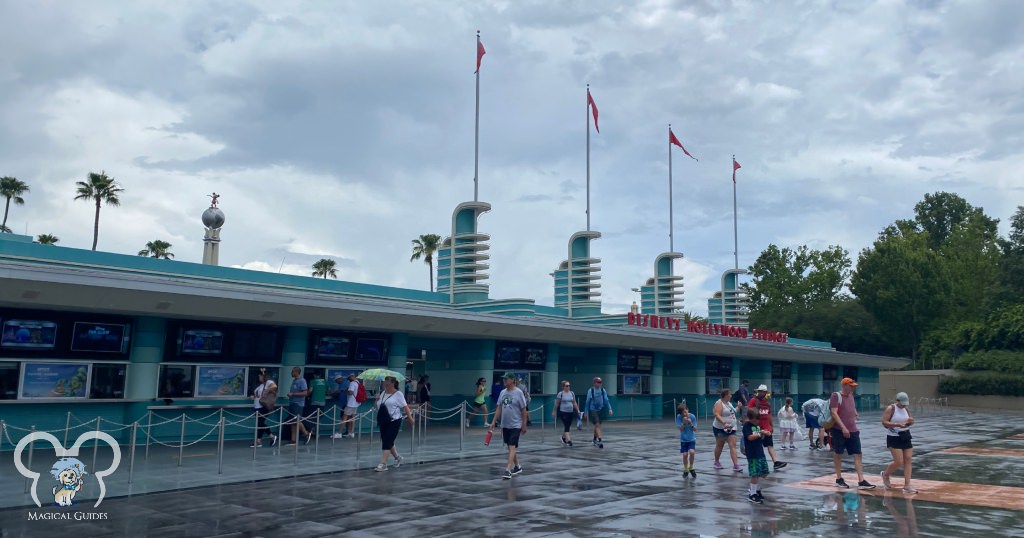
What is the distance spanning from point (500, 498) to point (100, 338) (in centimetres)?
1093

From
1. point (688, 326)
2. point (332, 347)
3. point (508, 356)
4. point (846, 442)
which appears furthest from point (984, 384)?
point (332, 347)

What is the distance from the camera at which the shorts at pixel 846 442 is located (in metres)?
12.8

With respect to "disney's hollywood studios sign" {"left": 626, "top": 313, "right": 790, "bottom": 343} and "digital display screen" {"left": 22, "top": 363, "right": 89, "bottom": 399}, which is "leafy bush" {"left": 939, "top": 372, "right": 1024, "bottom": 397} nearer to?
"disney's hollywood studios sign" {"left": 626, "top": 313, "right": 790, "bottom": 343}

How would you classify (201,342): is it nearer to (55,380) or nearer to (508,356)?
(55,380)

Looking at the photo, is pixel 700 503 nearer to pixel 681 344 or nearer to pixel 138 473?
pixel 138 473

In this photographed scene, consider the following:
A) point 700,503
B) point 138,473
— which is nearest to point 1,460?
point 138,473

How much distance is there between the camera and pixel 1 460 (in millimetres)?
14211

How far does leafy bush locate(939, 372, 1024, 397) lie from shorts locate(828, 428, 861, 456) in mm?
46911

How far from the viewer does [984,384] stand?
5238 centimetres

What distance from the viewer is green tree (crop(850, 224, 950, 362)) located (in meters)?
61.7

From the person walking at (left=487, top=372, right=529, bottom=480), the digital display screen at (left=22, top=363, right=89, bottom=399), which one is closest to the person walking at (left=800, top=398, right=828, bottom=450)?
the person walking at (left=487, top=372, right=529, bottom=480)

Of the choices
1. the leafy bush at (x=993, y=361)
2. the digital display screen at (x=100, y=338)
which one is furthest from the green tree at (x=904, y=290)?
the digital display screen at (x=100, y=338)

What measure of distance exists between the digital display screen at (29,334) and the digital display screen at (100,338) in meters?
0.46

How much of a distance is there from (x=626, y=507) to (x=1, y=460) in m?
11.8
